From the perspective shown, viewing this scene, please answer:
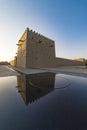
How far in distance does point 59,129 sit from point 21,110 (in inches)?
16.7

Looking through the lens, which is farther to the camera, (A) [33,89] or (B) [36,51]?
(B) [36,51]

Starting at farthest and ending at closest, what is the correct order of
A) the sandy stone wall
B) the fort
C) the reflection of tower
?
the sandy stone wall → the fort → the reflection of tower

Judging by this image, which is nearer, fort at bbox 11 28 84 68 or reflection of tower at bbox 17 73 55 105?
reflection of tower at bbox 17 73 55 105

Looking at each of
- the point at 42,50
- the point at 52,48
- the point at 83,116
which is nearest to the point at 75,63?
the point at 52,48

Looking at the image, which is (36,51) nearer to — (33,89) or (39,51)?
(39,51)

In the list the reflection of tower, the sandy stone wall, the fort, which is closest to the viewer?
the reflection of tower

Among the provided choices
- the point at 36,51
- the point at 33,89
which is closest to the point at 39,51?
the point at 36,51

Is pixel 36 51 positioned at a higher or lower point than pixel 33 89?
higher

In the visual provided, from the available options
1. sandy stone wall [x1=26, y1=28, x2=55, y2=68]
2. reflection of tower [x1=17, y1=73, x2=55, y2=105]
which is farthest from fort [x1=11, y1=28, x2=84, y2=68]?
reflection of tower [x1=17, y1=73, x2=55, y2=105]

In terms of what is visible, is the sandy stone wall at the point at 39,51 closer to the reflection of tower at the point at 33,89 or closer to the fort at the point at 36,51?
the fort at the point at 36,51

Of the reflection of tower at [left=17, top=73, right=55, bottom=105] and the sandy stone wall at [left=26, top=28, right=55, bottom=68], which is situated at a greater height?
the sandy stone wall at [left=26, top=28, right=55, bottom=68]

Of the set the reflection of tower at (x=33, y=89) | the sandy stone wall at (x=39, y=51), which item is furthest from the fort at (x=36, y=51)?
the reflection of tower at (x=33, y=89)

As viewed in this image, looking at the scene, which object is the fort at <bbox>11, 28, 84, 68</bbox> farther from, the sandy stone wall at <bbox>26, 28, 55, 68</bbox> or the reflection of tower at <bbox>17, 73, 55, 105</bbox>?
the reflection of tower at <bbox>17, 73, 55, 105</bbox>

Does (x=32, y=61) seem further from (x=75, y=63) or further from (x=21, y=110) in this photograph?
(x=75, y=63)
